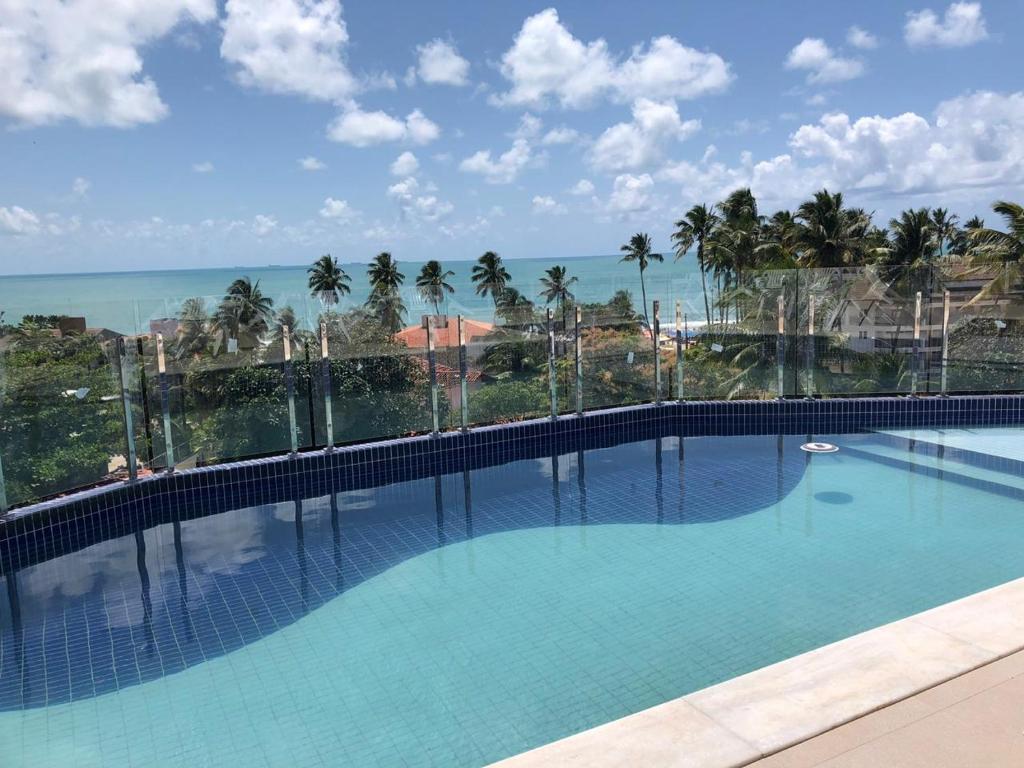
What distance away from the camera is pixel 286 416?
804cm

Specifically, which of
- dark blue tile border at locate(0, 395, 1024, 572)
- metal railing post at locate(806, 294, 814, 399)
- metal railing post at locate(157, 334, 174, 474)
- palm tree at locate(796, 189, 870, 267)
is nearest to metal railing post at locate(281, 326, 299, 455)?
dark blue tile border at locate(0, 395, 1024, 572)

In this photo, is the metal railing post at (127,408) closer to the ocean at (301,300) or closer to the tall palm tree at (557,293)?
the ocean at (301,300)

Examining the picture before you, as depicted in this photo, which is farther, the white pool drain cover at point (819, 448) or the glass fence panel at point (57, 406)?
the white pool drain cover at point (819, 448)

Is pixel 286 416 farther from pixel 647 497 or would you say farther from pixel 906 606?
pixel 906 606

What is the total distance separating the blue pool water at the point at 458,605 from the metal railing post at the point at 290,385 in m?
0.90

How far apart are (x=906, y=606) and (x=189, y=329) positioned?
A: 6244 mm

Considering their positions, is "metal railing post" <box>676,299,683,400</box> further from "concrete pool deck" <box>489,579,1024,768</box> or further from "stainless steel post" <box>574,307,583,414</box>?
"concrete pool deck" <box>489,579,1024,768</box>

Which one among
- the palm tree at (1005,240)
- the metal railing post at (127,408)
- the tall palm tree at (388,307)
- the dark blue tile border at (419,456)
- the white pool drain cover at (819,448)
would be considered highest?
the palm tree at (1005,240)

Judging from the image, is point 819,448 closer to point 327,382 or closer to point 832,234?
point 327,382

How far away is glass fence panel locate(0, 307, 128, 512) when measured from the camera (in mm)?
6316

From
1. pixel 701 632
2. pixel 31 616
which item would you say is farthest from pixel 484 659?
pixel 31 616

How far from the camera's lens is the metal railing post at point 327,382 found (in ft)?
26.5

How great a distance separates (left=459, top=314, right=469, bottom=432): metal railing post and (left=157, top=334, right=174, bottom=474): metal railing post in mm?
2989

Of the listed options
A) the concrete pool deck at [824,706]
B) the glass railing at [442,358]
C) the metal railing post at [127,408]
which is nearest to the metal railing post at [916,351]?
the glass railing at [442,358]
